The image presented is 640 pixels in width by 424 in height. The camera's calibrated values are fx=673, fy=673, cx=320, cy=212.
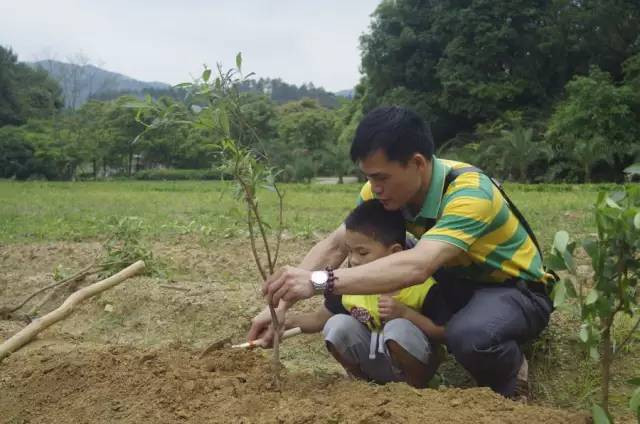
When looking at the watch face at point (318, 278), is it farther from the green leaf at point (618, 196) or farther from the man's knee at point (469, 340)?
the green leaf at point (618, 196)

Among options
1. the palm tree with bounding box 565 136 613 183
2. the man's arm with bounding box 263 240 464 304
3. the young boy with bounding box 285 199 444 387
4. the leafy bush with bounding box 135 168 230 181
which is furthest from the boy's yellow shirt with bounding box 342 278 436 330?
the leafy bush with bounding box 135 168 230 181

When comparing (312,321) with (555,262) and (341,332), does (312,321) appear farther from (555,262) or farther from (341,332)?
(555,262)

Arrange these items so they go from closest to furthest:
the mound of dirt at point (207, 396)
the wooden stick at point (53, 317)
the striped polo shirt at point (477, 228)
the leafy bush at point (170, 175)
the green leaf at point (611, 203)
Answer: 1. the green leaf at point (611, 203)
2. the mound of dirt at point (207, 396)
3. the striped polo shirt at point (477, 228)
4. the wooden stick at point (53, 317)
5. the leafy bush at point (170, 175)

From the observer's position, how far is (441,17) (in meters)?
27.8

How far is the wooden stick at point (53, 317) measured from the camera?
3407 millimetres

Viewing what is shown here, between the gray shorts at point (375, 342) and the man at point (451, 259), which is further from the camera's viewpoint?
the gray shorts at point (375, 342)

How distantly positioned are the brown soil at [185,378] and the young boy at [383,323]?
215 millimetres

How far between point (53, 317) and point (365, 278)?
2.23 m

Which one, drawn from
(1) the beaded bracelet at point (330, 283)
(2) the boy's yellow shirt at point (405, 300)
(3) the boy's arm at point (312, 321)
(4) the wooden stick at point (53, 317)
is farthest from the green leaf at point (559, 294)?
(4) the wooden stick at point (53, 317)

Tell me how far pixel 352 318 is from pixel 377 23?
Answer: 94.2 feet

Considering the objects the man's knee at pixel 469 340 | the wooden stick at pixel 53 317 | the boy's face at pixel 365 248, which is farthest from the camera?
the wooden stick at pixel 53 317

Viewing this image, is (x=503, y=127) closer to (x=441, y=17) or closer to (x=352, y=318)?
(x=441, y=17)

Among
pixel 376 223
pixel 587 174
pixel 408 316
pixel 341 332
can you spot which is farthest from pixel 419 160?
pixel 587 174

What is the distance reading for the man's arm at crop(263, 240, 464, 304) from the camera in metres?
2.21
